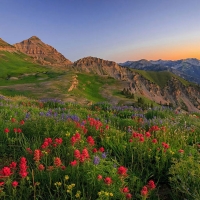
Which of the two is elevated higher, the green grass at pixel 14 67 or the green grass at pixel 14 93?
the green grass at pixel 14 67

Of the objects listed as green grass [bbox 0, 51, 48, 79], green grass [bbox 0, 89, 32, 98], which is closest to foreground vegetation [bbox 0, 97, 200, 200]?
green grass [bbox 0, 89, 32, 98]

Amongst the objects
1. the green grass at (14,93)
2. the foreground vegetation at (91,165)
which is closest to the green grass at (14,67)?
the green grass at (14,93)

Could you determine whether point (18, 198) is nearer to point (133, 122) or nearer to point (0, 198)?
point (0, 198)

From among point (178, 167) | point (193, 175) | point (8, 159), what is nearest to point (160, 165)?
point (178, 167)

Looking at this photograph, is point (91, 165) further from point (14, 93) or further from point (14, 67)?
point (14, 67)

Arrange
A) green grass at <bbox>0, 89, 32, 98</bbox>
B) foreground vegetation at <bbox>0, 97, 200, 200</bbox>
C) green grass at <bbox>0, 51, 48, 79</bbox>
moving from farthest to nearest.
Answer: green grass at <bbox>0, 51, 48, 79</bbox>
green grass at <bbox>0, 89, 32, 98</bbox>
foreground vegetation at <bbox>0, 97, 200, 200</bbox>

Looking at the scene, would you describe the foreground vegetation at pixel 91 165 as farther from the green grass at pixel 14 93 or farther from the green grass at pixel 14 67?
the green grass at pixel 14 67

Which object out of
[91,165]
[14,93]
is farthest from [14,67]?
[91,165]

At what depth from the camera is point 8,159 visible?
5160 mm

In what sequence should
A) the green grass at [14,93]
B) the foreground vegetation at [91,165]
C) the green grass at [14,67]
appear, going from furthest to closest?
the green grass at [14,67] < the green grass at [14,93] < the foreground vegetation at [91,165]

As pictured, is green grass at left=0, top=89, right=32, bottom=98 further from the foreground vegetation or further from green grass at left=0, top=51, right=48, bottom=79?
the foreground vegetation

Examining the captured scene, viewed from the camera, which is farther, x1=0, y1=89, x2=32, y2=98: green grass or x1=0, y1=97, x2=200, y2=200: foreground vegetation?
x1=0, y1=89, x2=32, y2=98: green grass

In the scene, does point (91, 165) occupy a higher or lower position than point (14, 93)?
higher

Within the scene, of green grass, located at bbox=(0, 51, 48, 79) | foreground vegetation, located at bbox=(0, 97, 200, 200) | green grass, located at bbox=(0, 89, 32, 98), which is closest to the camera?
foreground vegetation, located at bbox=(0, 97, 200, 200)
